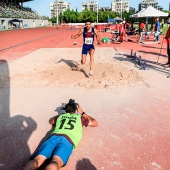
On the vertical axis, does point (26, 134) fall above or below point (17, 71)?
below

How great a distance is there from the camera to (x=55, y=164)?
103 inches

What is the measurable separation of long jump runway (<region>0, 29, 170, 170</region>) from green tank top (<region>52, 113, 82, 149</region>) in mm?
379

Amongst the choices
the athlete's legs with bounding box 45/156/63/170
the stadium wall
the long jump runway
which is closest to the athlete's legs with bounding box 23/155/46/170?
the athlete's legs with bounding box 45/156/63/170

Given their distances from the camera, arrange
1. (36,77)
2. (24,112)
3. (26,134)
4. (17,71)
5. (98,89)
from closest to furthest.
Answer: (26,134)
(24,112)
(98,89)
(36,77)
(17,71)

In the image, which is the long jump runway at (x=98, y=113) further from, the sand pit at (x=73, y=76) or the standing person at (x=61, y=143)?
the standing person at (x=61, y=143)

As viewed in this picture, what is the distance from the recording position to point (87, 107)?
16.8ft

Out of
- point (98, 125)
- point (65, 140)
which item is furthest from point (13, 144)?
point (98, 125)

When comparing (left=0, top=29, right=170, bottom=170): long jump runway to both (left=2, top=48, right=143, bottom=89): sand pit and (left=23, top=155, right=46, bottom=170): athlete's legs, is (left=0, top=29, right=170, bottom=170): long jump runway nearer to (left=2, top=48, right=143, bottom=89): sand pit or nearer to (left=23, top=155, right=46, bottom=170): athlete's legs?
(left=2, top=48, right=143, bottom=89): sand pit

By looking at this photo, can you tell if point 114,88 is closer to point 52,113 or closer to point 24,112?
point 52,113

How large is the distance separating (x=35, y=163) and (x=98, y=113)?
2.32 meters

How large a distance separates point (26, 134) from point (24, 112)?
103 centimetres

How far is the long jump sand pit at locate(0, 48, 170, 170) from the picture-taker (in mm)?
3299

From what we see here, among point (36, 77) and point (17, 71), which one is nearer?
point (36, 77)

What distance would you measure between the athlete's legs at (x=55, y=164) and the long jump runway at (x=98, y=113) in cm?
40
